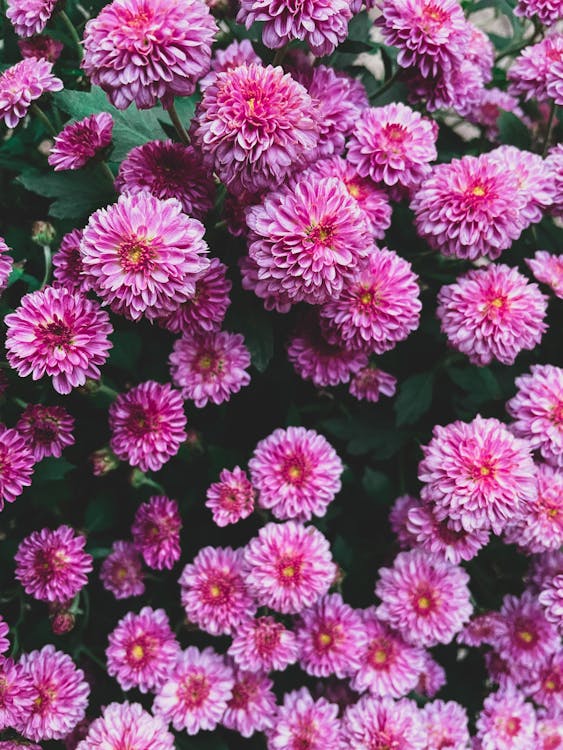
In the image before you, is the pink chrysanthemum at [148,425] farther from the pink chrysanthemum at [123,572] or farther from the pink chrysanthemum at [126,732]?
the pink chrysanthemum at [126,732]

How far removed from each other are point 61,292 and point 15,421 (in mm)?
318

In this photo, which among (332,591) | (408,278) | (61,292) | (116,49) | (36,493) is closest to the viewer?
(116,49)

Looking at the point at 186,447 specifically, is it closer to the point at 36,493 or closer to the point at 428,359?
the point at 36,493

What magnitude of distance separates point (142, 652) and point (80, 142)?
0.81m

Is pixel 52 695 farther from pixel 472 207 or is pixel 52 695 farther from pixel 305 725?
pixel 472 207

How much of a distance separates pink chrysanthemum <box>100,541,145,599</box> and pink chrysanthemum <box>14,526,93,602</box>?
11 cm

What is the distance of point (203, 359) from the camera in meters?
1.19

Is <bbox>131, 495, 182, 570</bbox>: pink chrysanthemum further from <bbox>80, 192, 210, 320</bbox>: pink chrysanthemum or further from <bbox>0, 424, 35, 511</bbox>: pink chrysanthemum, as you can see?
<bbox>80, 192, 210, 320</bbox>: pink chrysanthemum

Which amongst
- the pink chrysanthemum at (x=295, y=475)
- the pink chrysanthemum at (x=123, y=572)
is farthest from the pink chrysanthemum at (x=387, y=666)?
the pink chrysanthemum at (x=123, y=572)

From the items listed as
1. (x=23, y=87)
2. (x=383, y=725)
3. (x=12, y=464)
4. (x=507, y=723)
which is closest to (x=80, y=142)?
(x=23, y=87)

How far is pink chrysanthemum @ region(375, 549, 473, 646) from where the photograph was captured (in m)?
1.24

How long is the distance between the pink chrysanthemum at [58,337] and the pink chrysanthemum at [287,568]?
1.34 feet

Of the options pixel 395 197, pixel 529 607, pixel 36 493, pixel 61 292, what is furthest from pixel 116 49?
pixel 529 607

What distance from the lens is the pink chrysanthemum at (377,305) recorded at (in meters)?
1.08
